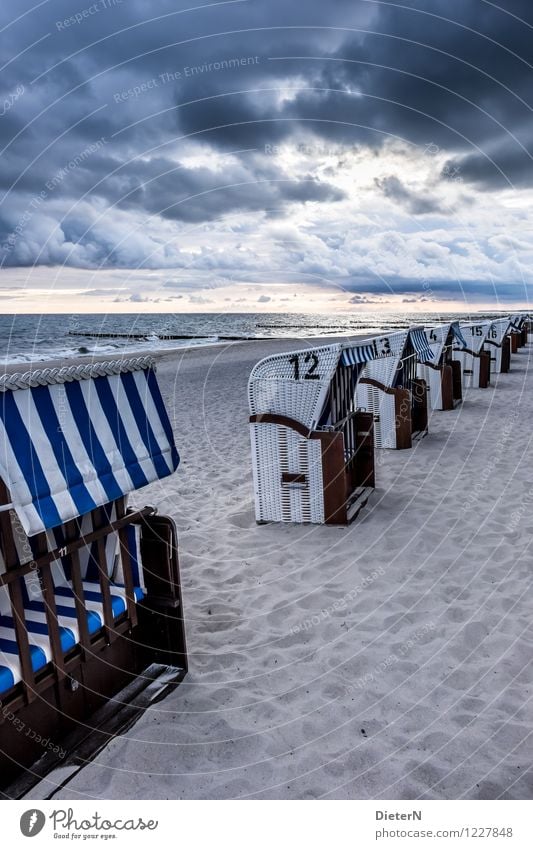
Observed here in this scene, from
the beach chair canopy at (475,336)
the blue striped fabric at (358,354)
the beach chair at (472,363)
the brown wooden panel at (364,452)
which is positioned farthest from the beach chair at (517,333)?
the brown wooden panel at (364,452)

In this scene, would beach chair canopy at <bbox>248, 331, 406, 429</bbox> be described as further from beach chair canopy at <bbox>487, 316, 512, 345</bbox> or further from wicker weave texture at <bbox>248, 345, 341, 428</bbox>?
beach chair canopy at <bbox>487, 316, 512, 345</bbox>

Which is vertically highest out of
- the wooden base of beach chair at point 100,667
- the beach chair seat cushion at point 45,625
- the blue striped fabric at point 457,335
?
the blue striped fabric at point 457,335

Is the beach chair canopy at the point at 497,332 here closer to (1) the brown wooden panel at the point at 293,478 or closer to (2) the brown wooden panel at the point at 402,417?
(2) the brown wooden panel at the point at 402,417

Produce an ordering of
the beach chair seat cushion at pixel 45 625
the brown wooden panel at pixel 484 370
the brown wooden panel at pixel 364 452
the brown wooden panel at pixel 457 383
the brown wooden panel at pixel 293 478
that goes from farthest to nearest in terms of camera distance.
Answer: the brown wooden panel at pixel 484 370 < the brown wooden panel at pixel 457 383 < the brown wooden panel at pixel 364 452 < the brown wooden panel at pixel 293 478 < the beach chair seat cushion at pixel 45 625

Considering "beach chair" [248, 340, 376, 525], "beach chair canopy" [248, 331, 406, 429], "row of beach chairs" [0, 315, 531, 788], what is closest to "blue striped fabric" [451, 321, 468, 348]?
"beach chair" [248, 340, 376, 525]

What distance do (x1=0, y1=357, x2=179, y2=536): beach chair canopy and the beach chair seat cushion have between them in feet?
2.02

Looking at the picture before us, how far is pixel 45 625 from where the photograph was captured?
2.81 meters

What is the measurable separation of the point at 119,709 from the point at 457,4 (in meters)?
Result: 6.69

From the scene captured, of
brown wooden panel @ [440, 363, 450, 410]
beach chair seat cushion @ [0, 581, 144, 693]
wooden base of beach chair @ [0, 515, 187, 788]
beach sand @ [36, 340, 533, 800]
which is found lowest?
beach sand @ [36, 340, 533, 800]

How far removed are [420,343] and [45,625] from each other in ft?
29.2

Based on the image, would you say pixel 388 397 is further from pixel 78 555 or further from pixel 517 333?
pixel 517 333

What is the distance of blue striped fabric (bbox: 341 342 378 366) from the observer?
20.2ft

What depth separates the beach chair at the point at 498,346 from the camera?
1728 cm

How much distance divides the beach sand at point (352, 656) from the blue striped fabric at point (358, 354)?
5.22ft
